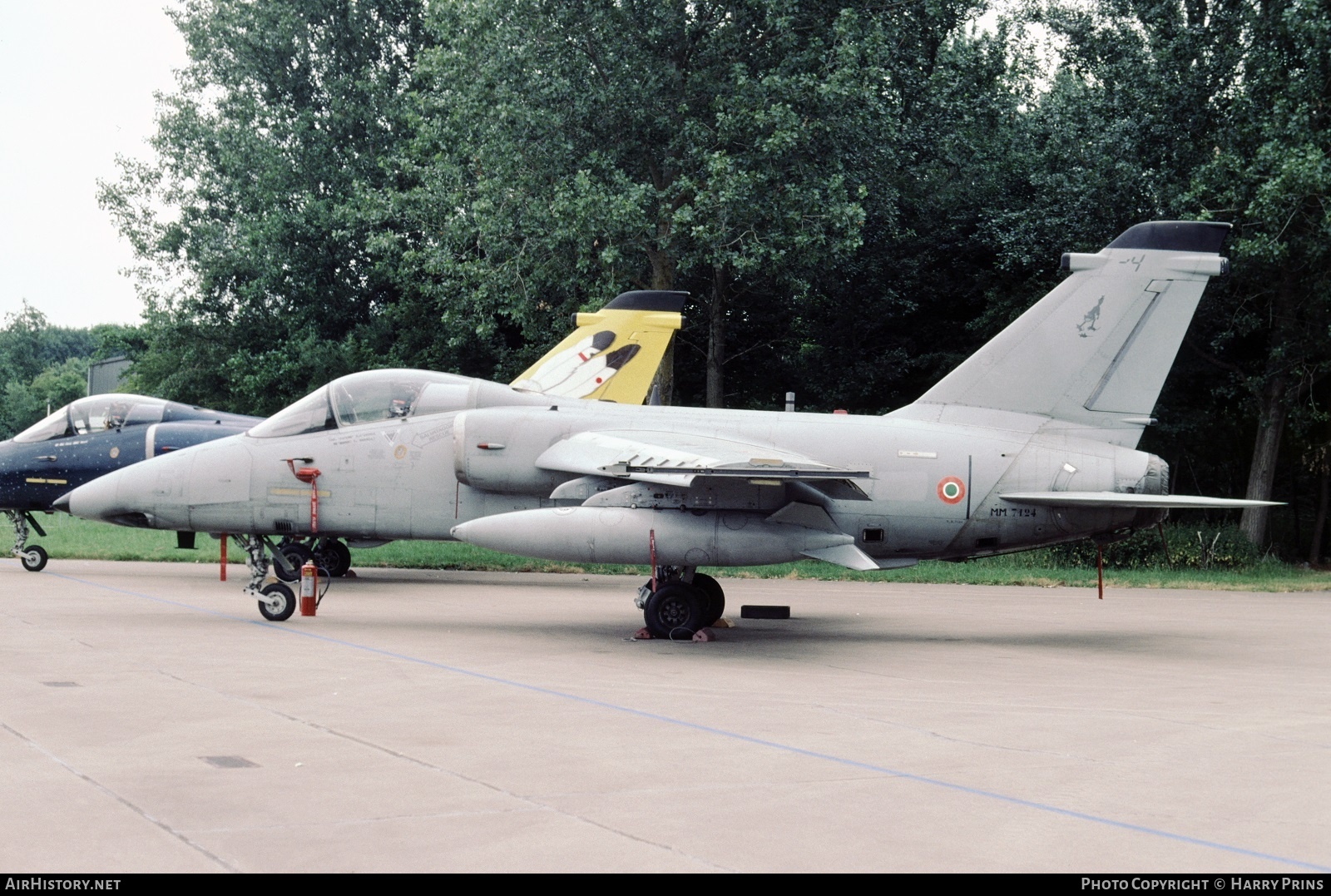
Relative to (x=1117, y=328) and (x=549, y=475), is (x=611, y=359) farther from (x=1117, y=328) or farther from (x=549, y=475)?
(x=1117, y=328)

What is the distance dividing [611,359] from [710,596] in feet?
21.9

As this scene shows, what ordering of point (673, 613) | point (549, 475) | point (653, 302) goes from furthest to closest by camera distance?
point (653, 302), point (549, 475), point (673, 613)

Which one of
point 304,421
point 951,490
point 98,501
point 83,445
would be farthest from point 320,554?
point 951,490

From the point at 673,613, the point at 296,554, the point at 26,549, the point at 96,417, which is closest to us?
the point at 673,613

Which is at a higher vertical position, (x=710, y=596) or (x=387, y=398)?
(x=387, y=398)

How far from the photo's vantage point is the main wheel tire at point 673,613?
13.3 metres

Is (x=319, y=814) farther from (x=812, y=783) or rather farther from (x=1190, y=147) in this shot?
(x=1190, y=147)

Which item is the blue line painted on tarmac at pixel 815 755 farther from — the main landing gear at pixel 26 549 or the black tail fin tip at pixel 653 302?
the black tail fin tip at pixel 653 302

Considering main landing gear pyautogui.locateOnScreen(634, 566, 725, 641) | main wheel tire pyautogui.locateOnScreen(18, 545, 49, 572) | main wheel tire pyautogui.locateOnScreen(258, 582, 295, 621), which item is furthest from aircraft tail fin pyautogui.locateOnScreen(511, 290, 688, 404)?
main wheel tire pyautogui.locateOnScreen(18, 545, 49, 572)

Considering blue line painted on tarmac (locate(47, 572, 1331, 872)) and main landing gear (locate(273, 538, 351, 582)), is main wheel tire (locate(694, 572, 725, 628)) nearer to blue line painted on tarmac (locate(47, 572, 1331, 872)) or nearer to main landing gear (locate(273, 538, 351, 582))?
blue line painted on tarmac (locate(47, 572, 1331, 872))

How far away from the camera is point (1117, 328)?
1400cm

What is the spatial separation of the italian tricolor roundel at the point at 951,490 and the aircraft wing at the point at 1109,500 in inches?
17.2

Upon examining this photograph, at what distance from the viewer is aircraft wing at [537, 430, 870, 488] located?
38.2ft

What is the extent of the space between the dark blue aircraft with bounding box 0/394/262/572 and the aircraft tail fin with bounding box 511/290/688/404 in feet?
16.7
